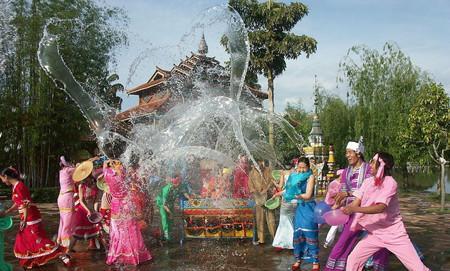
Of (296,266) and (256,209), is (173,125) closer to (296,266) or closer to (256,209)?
(256,209)

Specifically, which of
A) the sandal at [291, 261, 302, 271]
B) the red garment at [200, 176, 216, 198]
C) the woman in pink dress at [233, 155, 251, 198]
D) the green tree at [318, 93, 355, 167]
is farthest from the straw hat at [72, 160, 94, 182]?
the green tree at [318, 93, 355, 167]

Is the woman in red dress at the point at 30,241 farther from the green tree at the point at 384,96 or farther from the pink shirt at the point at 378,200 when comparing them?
the green tree at the point at 384,96

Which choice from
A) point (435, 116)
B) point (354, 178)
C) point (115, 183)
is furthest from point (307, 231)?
point (435, 116)

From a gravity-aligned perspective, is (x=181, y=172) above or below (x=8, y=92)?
below

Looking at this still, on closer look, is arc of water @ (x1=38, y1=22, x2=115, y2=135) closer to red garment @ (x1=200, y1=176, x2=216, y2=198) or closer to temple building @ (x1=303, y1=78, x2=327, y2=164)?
red garment @ (x1=200, y1=176, x2=216, y2=198)

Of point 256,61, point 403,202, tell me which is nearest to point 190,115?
point 403,202

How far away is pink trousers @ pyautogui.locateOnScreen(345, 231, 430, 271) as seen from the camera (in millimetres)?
4641

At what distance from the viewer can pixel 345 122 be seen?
27.5 m

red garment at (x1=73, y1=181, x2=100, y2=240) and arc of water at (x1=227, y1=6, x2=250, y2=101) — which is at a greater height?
arc of water at (x1=227, y1=6, x2=250, y2=101)

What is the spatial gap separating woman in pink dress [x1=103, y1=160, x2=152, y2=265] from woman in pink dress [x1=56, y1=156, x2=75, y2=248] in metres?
0.96

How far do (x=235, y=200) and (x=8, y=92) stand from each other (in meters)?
15.1

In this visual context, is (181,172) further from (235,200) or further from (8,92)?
(8,92)

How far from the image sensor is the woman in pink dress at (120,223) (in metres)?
6.71

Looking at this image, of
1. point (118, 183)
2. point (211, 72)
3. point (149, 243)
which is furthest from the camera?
point (211, 72)
